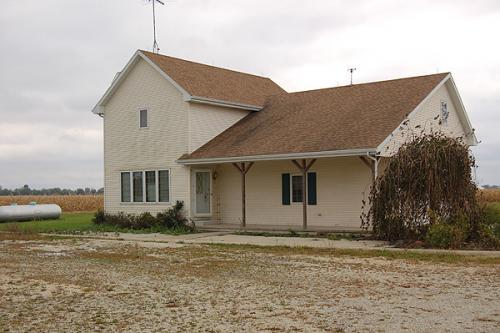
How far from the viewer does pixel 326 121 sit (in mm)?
23562

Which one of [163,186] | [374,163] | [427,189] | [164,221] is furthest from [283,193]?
[427,189]

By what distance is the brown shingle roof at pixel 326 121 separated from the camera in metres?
21.2

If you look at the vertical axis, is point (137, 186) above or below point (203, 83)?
below

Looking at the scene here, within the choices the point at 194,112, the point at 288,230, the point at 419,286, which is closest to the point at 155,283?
the point at 419,286

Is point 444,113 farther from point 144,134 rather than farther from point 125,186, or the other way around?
point 125,186

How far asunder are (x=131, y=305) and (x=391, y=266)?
6.05 m

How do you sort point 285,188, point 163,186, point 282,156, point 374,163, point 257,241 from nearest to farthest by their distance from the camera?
point 257,241 → point 374,163 → point 282,156 → point 285,188 → point 163,186

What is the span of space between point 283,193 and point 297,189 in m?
0.62

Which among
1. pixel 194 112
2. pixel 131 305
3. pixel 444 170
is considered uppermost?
pixel 194 112

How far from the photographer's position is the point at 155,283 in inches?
446

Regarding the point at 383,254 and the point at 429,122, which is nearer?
the point at 383,254

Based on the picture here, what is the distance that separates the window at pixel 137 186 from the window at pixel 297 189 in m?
6.98

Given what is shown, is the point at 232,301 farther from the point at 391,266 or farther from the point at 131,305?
the point at 391,266

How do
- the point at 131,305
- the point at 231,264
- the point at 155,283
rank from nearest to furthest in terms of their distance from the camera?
the point at 131,305 < the point at 155,283 < the point at 231,264
